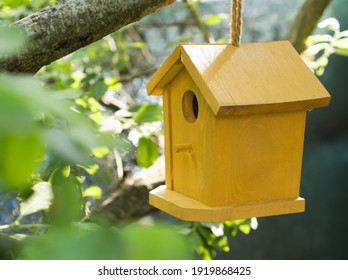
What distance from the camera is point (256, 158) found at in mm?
901

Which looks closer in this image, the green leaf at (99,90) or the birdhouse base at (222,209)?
the birdhouse base at (222,209)

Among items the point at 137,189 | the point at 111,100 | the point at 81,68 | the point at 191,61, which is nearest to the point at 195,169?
the point at 191,61

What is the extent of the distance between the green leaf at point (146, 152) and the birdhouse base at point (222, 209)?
19cm

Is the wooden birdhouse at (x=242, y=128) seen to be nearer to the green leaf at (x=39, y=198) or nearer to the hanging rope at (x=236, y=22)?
the hanging rope at (x=236, y=22)

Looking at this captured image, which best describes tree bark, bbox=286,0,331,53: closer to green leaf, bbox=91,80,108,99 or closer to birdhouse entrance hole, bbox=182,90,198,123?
green leaf, bbox=91,80,108,99

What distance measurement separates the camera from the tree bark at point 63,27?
728mm

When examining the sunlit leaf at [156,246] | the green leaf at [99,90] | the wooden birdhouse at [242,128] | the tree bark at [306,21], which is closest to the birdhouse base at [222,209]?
the wooden birdhouse at [242,128]

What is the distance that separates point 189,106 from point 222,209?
0.20 m

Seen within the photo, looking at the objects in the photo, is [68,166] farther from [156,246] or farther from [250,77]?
[156,246]

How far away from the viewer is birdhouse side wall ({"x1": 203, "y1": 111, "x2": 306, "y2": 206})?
0.88 meters

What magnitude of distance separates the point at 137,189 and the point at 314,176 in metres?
1.51

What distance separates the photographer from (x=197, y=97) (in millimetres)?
918

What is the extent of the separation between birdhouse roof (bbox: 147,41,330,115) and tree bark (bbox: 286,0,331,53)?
0.75 metres

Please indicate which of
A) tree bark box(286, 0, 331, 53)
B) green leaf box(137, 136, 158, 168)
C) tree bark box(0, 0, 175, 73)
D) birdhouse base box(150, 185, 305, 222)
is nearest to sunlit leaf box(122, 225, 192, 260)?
tree bark box(0, 0, 175, 73)
